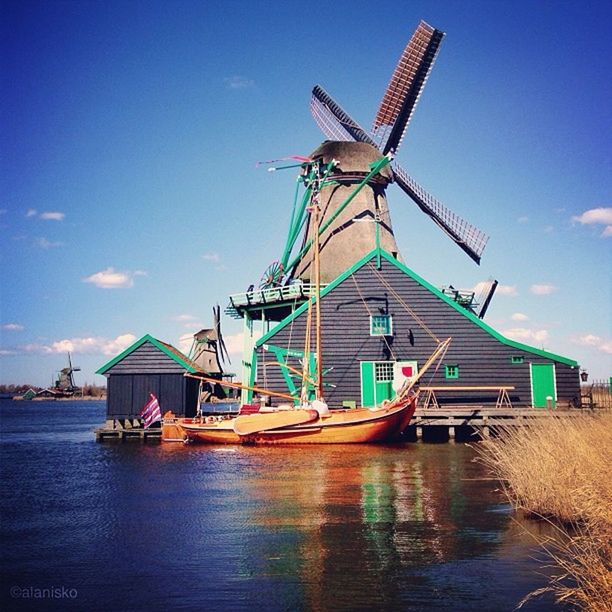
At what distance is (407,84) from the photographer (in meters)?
38.3

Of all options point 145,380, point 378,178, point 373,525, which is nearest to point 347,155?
point 378,178

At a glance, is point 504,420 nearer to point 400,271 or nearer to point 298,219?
point 400,271

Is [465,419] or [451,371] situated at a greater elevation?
[451,371]

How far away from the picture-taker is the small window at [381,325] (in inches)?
1115

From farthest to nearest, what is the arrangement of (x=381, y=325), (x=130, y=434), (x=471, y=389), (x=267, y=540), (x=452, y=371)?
(x=130, y=434)
(x=381, y=325)
(x=452, y=371)
(x=471, y=389)
(x=267, y=540)

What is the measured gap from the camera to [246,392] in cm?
3153

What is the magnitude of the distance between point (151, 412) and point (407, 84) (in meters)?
24.9

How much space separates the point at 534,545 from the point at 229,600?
4767 millimetres

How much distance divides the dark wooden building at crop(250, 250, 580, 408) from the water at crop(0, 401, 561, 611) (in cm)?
978

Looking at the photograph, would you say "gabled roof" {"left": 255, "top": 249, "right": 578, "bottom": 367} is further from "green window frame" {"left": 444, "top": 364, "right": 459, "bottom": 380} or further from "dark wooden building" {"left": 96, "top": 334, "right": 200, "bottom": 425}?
"dark wooden building" {"left": 96, "top": 334, "right": 200, "bottom": 425}

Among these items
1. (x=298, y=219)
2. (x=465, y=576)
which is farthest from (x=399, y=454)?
(x=298, y=219)

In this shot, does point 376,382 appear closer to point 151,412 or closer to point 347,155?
point 151,412

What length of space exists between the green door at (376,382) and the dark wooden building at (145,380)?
8.42 meters

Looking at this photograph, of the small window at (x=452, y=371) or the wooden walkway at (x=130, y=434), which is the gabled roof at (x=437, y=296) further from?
the wooden walkway at (x=130, y=434)
